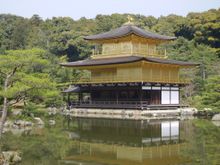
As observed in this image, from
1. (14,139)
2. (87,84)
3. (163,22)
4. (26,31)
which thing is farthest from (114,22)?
(14,139)

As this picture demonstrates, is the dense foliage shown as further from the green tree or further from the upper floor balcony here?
the green tree

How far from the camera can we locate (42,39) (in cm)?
7588

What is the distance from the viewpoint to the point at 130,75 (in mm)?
40062

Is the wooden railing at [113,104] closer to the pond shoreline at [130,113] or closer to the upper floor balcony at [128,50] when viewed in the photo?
the pond shoreline at [130,113]

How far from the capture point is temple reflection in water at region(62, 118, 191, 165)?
15.0 m

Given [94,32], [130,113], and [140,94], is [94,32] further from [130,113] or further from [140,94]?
[130,113]

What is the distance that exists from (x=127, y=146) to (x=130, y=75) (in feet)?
72.4

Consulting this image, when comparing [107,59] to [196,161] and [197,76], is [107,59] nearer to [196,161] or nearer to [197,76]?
[197,76]

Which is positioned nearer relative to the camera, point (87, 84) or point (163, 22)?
point (87, 84)

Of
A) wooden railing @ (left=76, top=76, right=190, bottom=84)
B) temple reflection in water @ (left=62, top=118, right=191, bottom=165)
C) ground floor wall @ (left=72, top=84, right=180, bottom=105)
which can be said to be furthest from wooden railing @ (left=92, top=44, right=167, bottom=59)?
temple reflection in water @ (left=62, top=118, right=191, bottom=165)

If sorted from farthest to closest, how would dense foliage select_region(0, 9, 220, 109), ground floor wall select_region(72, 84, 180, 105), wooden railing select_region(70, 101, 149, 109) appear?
dense foliage select_region(0, 9, 220, 109) < ground floor wall select_region(72, 84, 180, 105) < wooden railing select_region(70, 101, 149, 109)

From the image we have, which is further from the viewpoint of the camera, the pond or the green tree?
the pond

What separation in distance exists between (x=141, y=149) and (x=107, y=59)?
27193mm

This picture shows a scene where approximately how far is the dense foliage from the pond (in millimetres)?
26683
